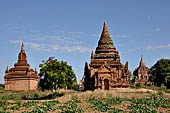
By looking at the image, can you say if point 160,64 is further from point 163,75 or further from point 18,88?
point 18,88

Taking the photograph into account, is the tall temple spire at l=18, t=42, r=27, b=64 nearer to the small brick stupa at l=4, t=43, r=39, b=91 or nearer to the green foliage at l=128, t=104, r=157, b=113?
the small brick stupa at l=4, t=43, r=39, b=91

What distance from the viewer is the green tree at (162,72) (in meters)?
56.4

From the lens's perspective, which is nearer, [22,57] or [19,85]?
[19,85]

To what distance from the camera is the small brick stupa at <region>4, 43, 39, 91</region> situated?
1844 inches

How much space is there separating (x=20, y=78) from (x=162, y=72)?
27227 mm

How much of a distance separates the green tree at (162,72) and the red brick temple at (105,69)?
22070 millimetres

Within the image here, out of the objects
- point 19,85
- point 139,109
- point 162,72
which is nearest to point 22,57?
point 19,85

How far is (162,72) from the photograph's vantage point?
2259 inches

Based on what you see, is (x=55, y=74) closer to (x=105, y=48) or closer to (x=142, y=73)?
(x=105, y=48)

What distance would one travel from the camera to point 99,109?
63.9 ft

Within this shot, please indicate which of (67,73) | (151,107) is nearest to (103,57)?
(67,73)

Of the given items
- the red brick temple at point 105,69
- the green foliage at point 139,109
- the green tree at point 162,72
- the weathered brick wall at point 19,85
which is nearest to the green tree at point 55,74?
the red brick temple at point 105,69

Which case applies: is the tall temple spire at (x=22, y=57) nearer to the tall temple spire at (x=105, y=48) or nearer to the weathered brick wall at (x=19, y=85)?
the weathered brick wall at (x=19, y=85)

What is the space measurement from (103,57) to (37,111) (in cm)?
1933
